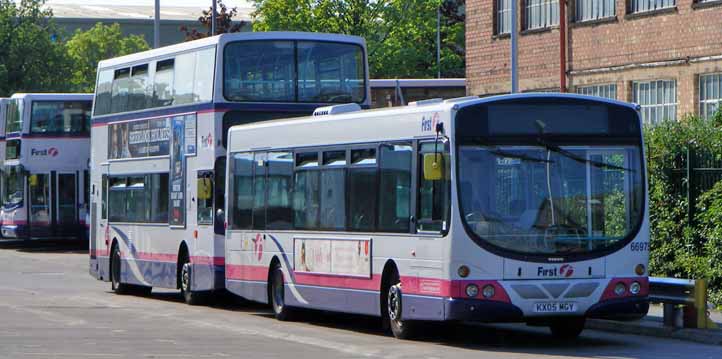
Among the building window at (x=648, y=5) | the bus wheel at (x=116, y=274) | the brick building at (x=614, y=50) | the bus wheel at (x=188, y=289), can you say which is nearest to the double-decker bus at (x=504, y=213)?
the bus wheel at (x=188, y=289)

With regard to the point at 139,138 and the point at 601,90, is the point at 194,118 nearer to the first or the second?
the point at 139,138

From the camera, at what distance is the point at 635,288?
16922 mm

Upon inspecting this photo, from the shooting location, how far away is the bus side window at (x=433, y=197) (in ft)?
54.2

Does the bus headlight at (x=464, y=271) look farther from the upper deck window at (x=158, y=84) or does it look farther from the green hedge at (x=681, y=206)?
the upper deck window at (x=158, y=84)

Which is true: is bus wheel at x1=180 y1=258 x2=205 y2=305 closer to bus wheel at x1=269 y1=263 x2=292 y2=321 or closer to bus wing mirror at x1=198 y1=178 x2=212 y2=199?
bus wing mirror at x1=198 y1=178 x2=212 y2=199

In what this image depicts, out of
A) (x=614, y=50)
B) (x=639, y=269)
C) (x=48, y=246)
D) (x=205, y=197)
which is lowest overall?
(x=48, y=246)


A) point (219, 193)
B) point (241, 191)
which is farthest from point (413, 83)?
point (241, 191)

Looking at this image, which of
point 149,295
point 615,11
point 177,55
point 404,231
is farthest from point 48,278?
point 404,231

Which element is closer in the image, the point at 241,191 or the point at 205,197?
the point at 241,191

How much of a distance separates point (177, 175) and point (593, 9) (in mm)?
11486

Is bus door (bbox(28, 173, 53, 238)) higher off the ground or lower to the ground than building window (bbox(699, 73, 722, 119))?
lower

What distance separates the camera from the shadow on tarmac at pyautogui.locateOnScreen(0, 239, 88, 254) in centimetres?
4872

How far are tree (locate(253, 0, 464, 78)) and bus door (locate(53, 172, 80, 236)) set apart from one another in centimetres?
1662

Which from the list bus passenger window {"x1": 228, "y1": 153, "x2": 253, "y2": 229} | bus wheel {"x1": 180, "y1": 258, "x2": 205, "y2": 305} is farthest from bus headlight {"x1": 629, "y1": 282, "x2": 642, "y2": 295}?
bus wheel {"x1": 180, "y1": 258, "x2": 205, "y2": 305}
